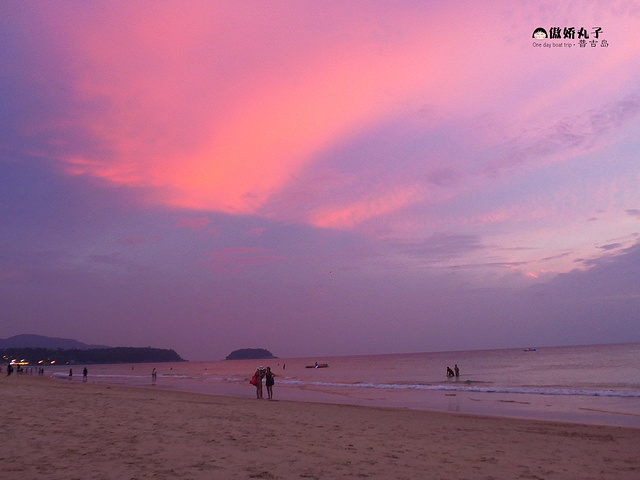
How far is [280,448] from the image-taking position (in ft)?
34.1

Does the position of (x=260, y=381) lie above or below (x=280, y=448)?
below

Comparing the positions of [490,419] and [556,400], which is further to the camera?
[556,400]

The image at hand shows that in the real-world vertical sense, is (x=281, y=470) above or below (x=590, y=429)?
above

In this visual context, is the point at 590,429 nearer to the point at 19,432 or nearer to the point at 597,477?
the point at 597,477

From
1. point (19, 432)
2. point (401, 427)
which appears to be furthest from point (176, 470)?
point (401, 427)

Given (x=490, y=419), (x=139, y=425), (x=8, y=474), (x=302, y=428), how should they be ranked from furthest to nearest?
1. (x=490, y=419)
2. (x=302, y=428)
3. (x=139, y=425)
4. (x=8, y=474)

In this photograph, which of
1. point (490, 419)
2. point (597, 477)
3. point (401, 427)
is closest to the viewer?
point (597, 477)

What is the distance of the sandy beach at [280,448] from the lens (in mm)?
8172

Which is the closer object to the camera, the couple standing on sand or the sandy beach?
the sandy beach

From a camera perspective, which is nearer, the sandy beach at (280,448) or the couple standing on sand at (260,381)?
the sandy beach at (280,448)

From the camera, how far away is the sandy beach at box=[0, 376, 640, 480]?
26.8ft

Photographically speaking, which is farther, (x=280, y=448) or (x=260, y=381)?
(x=260, y=381)

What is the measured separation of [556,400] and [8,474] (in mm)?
29662

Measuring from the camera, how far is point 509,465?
991 cm
